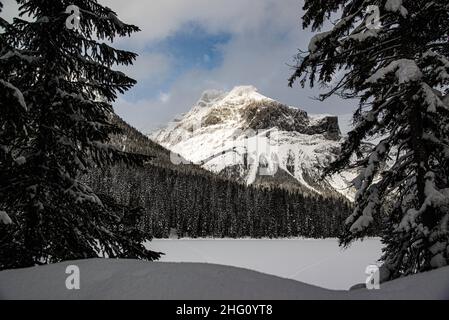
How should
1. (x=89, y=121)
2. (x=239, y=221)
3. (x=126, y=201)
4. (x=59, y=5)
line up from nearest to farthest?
1. (x=89, y=121)
2. (x=59, y=5)
3. (x=126, y=201)
4. (x=239, y=221)

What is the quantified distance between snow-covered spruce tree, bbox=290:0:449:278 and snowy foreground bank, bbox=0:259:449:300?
2.40 meters

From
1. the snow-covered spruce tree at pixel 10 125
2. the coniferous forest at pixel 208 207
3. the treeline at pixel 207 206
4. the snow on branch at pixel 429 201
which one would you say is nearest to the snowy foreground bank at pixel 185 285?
the snow on branch at pixel 429 201

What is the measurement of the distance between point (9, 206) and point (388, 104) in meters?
7.35

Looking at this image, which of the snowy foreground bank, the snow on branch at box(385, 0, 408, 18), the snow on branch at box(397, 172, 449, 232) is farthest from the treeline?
the snowy foreground bank

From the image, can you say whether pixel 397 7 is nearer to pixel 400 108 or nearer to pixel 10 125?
pixel 400 108

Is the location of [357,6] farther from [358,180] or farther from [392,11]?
[358,180]

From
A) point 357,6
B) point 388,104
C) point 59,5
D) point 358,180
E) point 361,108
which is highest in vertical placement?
point 59,5

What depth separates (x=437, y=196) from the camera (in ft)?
18.4

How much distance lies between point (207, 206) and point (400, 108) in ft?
316

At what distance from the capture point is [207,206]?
101875mm

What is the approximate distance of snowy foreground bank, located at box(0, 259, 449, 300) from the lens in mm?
3207

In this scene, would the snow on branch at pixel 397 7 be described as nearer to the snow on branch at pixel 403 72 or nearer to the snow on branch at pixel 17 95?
the snow on branch at pixel 403 72

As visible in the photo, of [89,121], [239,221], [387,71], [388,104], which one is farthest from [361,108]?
[239,221]

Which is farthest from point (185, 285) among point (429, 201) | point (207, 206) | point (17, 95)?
point (207, 206)
